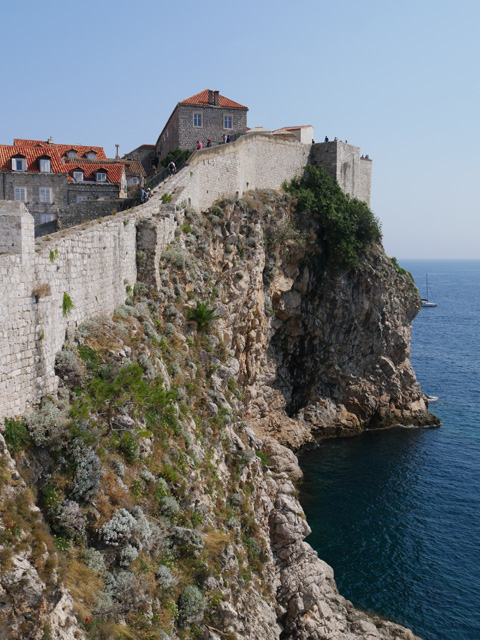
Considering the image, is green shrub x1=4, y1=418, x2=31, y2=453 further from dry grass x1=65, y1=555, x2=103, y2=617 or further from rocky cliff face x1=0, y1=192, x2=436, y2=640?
dry grass x1=65, y1=555, x2=103, y2=617

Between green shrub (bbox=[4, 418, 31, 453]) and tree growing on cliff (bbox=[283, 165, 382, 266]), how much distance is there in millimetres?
33097

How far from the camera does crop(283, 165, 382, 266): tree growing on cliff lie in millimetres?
42312

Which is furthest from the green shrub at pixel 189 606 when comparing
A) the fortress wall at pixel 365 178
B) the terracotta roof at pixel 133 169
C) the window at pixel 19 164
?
the fortress wall at pixel 365 178

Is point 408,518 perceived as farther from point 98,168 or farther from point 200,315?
point 98,168

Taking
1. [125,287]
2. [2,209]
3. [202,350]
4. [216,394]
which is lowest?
[216,394]

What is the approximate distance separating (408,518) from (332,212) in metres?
22.3

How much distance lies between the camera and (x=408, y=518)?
30312 mm

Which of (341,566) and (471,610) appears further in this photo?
(341,566)

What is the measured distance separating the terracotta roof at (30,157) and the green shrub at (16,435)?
71.8 ft

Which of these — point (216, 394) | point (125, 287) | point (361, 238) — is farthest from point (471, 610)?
point (361, 238)

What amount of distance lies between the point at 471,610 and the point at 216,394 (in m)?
13.9

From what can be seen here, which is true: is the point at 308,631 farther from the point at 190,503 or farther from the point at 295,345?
the point at 295,345

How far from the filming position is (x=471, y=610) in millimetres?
23438

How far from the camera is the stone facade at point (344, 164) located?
1750 inches
